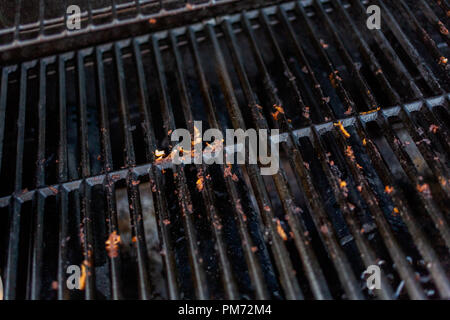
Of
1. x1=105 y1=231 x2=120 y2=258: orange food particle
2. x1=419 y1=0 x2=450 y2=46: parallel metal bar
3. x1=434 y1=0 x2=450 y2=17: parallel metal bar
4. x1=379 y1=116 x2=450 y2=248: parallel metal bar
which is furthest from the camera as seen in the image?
x1=434 y1=0 x2=450 y2=17: parallel metal bar

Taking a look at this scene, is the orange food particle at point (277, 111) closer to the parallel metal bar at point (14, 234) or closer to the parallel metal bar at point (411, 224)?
the parallel metal bar at point (411, 224)

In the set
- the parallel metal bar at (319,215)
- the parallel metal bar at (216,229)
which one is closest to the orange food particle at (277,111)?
the parallel metal bar at (319,215)

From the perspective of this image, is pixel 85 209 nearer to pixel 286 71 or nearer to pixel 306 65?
pixel 286 71

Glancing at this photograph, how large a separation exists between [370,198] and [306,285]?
1.52 ft

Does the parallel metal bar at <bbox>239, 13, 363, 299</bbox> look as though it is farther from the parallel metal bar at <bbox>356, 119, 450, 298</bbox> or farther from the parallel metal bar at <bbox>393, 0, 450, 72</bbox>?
the parallel metal bar at <bbox>393, 0, 450, 72</bbox>

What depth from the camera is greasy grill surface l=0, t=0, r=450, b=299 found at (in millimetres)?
1314

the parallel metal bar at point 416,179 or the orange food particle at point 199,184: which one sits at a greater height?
the orange food particle at point 199,184

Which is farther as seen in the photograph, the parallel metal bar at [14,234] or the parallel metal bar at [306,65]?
the parallel metal bar at [306,65]

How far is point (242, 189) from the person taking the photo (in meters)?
1.63

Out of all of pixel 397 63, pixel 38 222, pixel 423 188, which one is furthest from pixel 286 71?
pixel 38 222

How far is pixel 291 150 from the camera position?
1.58 m

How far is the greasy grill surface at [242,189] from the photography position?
4.31ft

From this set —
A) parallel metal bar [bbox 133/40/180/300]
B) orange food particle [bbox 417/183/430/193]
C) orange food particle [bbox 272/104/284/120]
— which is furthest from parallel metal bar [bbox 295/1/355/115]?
parallel metal bar [bbox 133/40/180/300]
